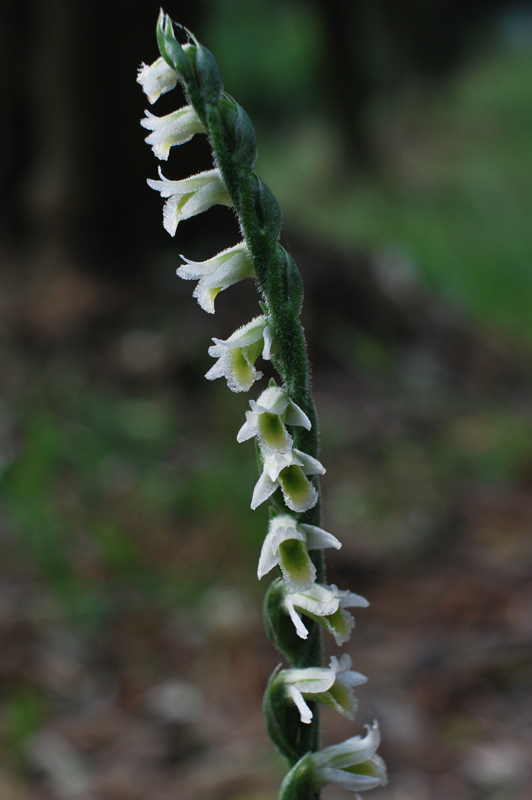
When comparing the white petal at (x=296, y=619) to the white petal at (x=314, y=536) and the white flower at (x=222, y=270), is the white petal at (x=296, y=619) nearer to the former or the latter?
the white petal at (x=314, y=536)

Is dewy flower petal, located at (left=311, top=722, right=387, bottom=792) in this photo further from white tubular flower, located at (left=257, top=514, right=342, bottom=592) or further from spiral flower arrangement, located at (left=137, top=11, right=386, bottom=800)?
white tubular flower, located at (left=257, top=514, right=342, bottom=592)

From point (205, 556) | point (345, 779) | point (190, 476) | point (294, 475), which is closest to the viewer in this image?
point (294, 475)

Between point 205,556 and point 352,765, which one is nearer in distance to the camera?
point 352,765

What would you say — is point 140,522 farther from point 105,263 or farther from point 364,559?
point 105,263

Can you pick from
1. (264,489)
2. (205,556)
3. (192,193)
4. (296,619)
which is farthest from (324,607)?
(205,556)

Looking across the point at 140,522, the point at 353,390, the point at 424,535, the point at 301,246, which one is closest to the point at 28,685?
the point at 140,522

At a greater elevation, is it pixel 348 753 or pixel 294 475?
pixel 294 475

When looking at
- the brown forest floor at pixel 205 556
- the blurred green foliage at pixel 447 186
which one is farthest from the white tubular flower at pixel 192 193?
the blurred green foliage at pixel 447 186

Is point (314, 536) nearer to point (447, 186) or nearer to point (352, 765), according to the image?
point (352, 765)
